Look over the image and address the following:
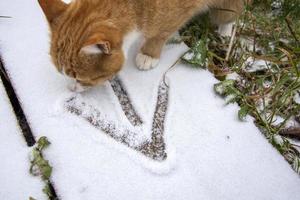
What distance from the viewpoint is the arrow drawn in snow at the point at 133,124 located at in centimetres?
146

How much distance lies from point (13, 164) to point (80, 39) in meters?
0.60

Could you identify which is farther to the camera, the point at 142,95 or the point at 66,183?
the point at 142,95

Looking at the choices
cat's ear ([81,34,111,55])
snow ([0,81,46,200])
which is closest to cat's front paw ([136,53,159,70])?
cat's ear ([81,34,111,55])

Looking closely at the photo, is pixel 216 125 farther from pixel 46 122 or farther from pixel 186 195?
pixel 46 122

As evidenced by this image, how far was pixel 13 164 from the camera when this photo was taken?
1327 mm

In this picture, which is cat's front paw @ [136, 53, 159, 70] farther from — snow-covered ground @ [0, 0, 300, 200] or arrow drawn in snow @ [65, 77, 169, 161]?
arrow drawn in snow @ [65, 77, 169, 161]

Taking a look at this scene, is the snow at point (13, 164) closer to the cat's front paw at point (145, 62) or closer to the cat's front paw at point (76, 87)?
the cat's front paw at point (76, 87)

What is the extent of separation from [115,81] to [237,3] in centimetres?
87

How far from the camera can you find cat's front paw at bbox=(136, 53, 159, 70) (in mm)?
1691

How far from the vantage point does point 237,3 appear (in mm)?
1862

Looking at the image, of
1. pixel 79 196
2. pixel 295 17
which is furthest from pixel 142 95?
pixel 295 17

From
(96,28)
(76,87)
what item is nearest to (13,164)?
(76,87)

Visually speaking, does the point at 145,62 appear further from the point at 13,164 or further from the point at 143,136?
the point at 13,164

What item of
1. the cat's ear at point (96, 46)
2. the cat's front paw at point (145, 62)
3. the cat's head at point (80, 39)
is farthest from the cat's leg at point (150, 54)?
the cat's ear at point (96, 46)
